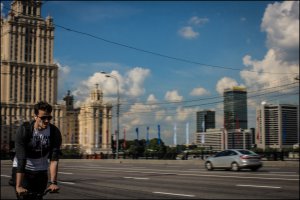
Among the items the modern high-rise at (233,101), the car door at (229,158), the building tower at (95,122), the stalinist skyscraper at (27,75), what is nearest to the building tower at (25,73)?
the stalinist skyscraper at (27,75)

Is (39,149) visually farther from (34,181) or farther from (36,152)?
(34,181)

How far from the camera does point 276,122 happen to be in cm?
8550

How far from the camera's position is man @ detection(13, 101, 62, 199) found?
15.1 ft

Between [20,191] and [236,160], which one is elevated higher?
[20,191]

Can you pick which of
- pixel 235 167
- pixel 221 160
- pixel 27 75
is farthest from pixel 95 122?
pixel 27 75

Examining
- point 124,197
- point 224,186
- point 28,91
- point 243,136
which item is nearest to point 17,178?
point 124,197

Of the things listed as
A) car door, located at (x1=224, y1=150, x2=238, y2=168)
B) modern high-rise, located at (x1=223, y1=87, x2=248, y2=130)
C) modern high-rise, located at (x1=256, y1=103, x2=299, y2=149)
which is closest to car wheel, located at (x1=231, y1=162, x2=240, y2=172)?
car door, located at (x1=224, y1=150, x2=238, y2=168)

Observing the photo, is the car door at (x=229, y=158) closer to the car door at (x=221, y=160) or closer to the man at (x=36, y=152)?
the car door at (x=221, y=160)

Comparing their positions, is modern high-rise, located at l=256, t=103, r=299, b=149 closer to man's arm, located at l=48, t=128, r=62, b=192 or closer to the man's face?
man's arm, located at l=48, t=128, r=62, b=192

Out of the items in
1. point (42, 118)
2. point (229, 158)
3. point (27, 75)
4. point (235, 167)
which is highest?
point (27, 75)

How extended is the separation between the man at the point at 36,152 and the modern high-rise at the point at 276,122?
245ft

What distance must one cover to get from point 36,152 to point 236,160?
21877 millimetres

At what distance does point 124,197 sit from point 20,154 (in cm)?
802

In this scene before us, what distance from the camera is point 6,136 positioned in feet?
386
